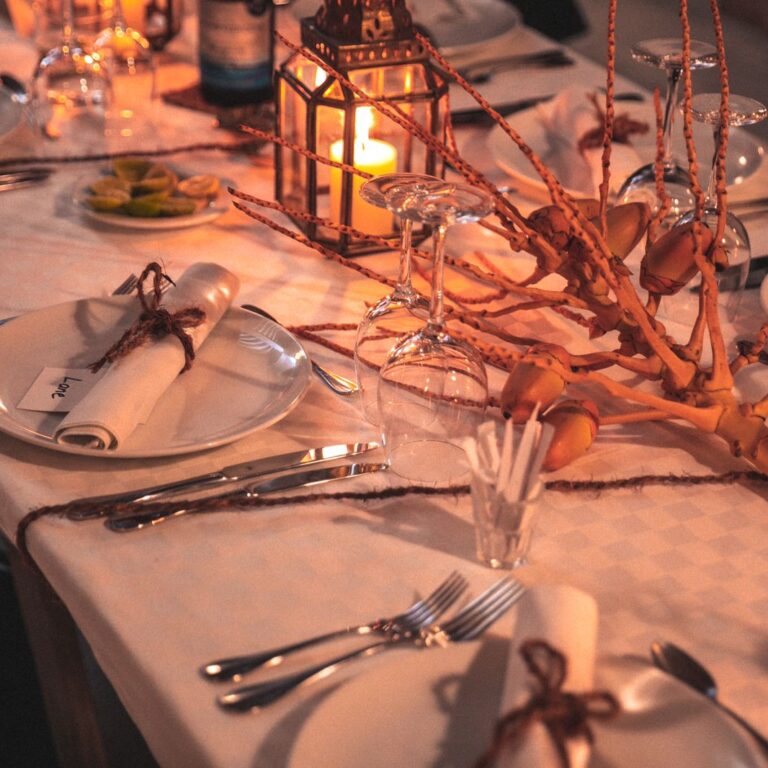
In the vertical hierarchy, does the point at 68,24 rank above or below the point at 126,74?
above

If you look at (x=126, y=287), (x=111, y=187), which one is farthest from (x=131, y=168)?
(x=126, y=287)

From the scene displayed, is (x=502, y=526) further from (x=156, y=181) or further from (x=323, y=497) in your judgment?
(x=156, y=181)

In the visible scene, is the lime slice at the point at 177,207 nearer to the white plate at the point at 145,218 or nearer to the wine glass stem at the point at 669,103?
the white plate at the point at 145,218

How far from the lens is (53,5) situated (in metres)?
2.04

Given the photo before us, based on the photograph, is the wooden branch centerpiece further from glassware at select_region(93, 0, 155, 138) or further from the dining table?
glassware at select_region(93, 0, 155, 138)

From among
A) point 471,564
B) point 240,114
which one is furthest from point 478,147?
point 471,564

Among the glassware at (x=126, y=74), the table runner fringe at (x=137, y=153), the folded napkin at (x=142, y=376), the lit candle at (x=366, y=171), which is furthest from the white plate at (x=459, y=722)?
the glassware at (x=126, y=74)

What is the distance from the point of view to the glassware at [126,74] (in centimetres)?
183

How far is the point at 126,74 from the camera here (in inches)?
79.2

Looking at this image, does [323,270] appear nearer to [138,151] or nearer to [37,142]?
[138,151]

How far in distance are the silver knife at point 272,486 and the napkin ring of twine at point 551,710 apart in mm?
351

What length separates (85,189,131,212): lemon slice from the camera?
1.47 meters

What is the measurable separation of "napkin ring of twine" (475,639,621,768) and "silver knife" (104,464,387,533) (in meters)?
0.35

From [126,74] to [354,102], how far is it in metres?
0.84
